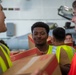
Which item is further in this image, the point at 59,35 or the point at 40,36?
the point at 59,35

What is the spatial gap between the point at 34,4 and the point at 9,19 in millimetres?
802

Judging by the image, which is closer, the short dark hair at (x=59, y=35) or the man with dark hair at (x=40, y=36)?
the man with dark hair at (x=40, y=36)

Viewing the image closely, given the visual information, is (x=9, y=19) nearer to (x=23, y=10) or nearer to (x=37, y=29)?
(x=23, y=10)

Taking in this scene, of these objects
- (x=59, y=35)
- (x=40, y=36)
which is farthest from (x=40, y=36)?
(x=59, y=35)

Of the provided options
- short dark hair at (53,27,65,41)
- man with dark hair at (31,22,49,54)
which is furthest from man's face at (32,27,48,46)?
short dark hair at (53,27,65,41)

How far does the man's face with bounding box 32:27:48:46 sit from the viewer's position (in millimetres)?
2487

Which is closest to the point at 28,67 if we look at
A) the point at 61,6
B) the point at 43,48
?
the point at 43,48

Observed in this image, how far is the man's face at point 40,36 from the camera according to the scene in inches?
97.9

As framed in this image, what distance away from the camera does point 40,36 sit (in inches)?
98.7

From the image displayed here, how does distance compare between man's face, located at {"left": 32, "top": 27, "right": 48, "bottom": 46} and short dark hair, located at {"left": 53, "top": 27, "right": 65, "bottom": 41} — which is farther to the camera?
short dark hair, located at {"left": 53, "top": 27, "right": 65, "bottom": 41}

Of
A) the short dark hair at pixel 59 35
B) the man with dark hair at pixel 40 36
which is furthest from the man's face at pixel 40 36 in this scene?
the short dark hair at pixel 59 35

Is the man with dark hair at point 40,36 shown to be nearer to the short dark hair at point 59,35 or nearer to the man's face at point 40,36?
the man's face at point 40,36

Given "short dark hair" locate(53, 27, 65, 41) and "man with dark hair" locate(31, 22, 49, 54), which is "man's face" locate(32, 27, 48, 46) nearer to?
"man with dark hair" locate(31, 22, 49, 54)

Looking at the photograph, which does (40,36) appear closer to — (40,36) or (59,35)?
(40,36)
